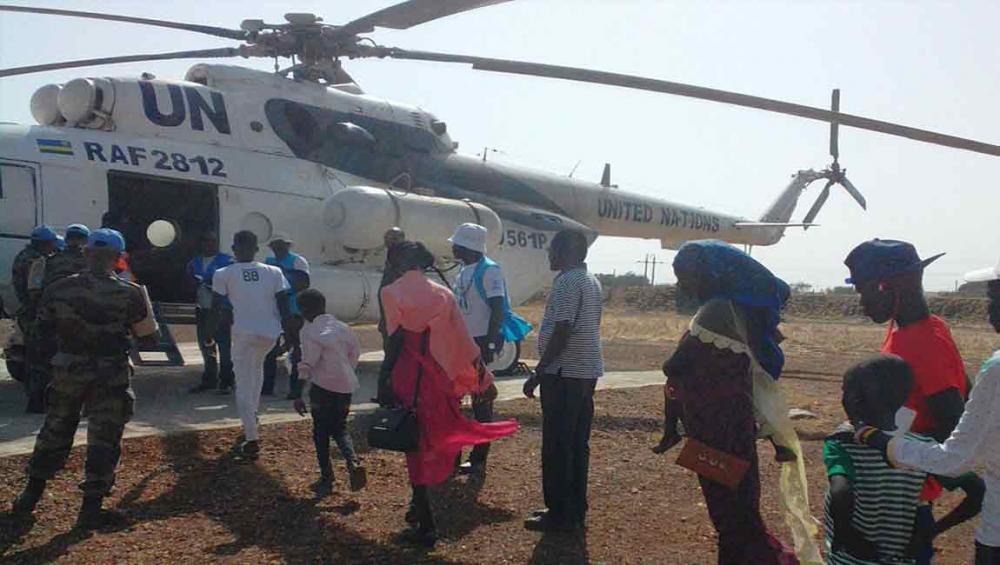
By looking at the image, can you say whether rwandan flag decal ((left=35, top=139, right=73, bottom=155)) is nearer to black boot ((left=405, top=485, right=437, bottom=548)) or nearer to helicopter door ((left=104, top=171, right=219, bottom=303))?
helicopter door ((left=104, top=171, right=219, bottom=303))

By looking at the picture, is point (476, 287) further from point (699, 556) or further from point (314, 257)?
point (314, 257)

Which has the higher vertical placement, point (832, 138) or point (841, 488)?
point (832, 138)

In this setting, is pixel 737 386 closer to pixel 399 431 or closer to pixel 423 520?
pixel 399 431

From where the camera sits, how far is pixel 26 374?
7980 millimetres

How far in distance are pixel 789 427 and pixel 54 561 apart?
133 inches

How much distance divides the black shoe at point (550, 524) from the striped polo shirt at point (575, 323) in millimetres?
784

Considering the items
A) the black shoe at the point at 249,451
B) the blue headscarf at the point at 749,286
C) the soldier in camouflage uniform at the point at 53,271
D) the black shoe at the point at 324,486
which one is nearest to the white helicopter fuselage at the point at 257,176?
the soldier in camouflage uniform at the point at 53,271

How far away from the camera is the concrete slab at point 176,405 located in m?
6.98

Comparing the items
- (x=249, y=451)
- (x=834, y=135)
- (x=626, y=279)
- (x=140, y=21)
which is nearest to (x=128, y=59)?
(x=140, y=21)

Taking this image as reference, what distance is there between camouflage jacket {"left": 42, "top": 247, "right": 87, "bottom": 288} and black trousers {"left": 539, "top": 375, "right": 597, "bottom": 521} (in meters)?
3.90

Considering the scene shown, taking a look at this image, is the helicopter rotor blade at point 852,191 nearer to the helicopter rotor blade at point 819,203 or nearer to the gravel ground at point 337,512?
the helicopter rotor blade at point 819,203

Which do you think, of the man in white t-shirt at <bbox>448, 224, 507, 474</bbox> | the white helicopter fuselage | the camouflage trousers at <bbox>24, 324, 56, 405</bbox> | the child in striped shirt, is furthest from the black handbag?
the white helicopter fuselage

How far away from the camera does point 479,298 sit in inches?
251

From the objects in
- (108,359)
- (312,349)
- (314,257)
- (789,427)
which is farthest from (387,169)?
(789,427)
